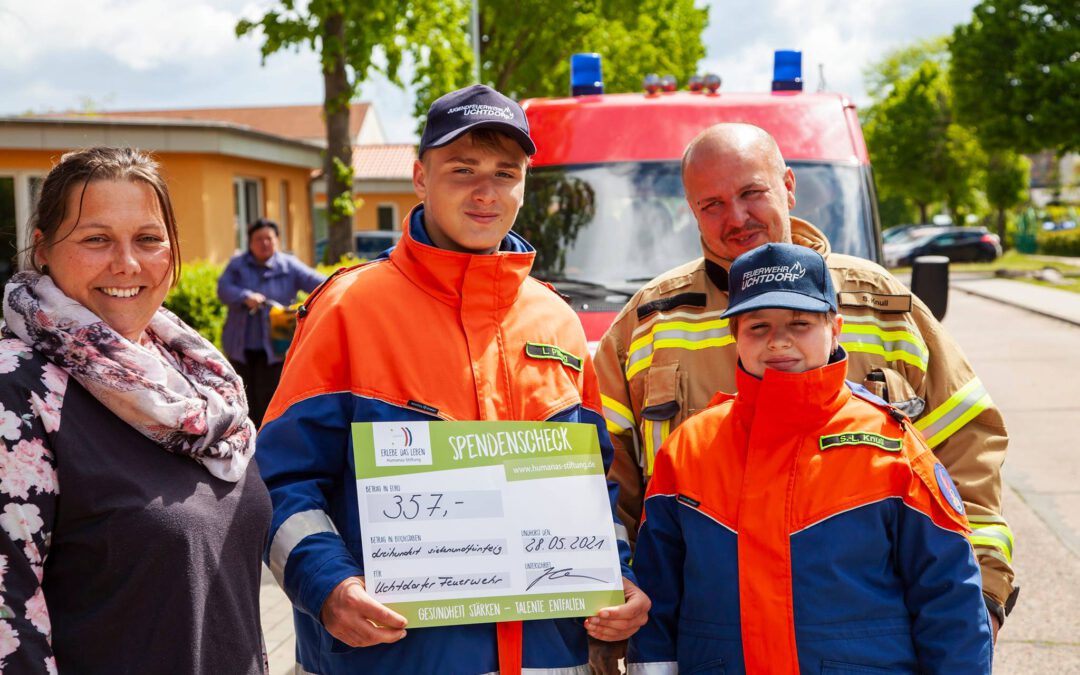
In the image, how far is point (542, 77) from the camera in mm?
25469

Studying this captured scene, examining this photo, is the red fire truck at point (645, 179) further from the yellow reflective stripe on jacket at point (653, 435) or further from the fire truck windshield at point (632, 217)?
the yellow reflective stripe on jacket at point (653, 435)

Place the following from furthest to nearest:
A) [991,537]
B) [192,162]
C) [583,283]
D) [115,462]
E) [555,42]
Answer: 1. [555,42]
2. [192,162]
3. [583,283]
4. [991,537]
5. [115,462]

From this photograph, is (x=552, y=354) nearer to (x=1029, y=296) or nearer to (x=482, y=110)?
(x=482, y=110)

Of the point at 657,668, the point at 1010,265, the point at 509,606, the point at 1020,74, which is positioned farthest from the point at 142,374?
the point at 1010,265

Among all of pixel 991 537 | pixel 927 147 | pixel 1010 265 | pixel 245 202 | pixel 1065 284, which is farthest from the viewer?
pixel 927 147

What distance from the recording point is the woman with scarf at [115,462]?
2139 millimetres

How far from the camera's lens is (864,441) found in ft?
8.68

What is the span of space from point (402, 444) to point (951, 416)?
5.16 ft

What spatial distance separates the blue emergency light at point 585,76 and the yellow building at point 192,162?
14034 mm

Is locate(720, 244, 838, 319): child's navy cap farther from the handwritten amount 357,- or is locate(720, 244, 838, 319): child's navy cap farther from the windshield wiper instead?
the windshield wiper

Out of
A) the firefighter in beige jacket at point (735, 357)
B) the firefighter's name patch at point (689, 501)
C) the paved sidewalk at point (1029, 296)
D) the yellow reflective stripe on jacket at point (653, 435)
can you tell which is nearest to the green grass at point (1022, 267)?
the paved sidewalk at point (1029, 296)

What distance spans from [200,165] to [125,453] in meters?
21.6

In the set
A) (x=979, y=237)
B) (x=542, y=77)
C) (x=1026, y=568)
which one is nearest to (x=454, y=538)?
(x=1026, y=568)
